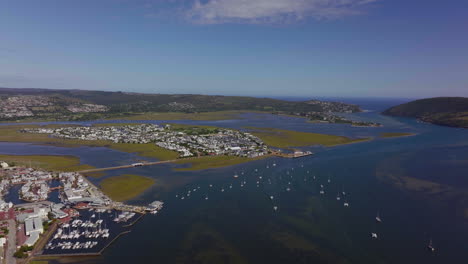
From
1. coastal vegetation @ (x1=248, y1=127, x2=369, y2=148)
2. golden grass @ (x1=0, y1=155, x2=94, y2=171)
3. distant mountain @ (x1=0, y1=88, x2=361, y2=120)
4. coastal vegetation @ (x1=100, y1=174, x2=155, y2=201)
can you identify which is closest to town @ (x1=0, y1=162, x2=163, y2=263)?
coastal vegetation @ (x1=100, y1=174, x2=155, y2=201)

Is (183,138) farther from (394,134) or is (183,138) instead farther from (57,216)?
(394,134)

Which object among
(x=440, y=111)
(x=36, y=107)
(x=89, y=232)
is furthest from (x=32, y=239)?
(x=440, y=111)

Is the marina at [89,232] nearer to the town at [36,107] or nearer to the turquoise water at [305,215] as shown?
the turquoise water at [305,215]

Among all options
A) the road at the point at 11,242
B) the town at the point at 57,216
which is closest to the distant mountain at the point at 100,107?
the town at the point at 57,216

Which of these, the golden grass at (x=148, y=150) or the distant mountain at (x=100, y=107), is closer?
the golden grass at (x=148, y=150)

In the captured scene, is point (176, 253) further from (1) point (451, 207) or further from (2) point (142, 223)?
(1) point (451, 207)

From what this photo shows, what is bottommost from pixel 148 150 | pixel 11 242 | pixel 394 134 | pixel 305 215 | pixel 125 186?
pixel 11 242
